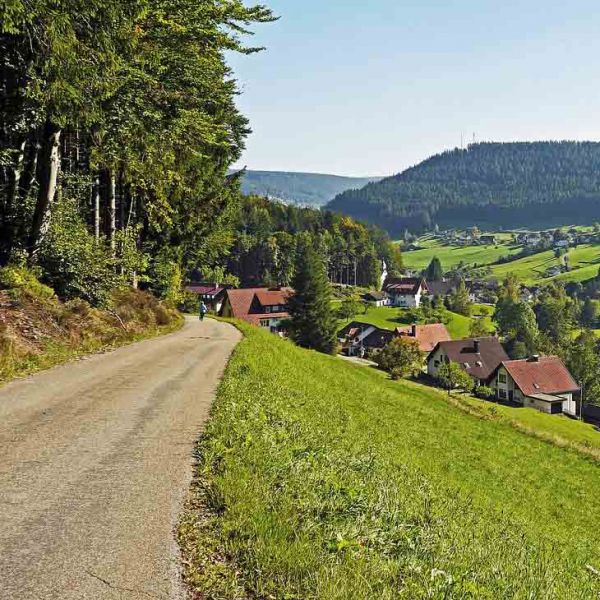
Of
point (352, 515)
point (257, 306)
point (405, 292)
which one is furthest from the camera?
point (405, 292)

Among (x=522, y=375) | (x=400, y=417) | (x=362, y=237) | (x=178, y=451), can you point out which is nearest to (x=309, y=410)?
(x=178, y=451)

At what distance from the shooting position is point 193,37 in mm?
17172

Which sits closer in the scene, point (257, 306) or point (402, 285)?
point (257, 306)

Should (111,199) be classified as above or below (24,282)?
above

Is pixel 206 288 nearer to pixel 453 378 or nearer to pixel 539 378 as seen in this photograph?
pixel 453 378

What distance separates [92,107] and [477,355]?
268ft

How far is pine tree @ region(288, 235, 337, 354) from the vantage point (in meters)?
70.9

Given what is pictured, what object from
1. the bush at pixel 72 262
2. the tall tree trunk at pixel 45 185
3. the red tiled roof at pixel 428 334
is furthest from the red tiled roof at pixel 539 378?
the tall tree trunk at pixel 45 185

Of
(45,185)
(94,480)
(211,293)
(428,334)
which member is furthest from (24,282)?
(211,293)

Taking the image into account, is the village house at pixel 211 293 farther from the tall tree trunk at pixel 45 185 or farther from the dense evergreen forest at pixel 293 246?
the tall tree trunk at pixel 45 185

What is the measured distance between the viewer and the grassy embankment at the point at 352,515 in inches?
199

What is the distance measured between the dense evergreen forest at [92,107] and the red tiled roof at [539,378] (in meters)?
64.6

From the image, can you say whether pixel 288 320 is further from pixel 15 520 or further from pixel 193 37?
pixel 15 520

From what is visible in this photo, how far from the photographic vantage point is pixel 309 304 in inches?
2790
